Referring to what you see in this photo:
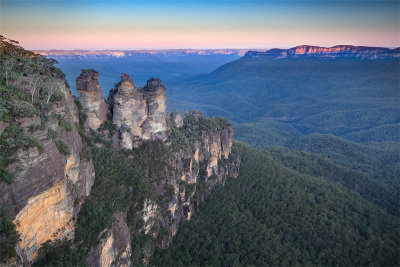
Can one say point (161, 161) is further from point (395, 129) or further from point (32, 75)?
point (395, 129)

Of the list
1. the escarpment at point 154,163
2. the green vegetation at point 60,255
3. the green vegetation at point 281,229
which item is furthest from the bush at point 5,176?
the green vegetation at point 281,229

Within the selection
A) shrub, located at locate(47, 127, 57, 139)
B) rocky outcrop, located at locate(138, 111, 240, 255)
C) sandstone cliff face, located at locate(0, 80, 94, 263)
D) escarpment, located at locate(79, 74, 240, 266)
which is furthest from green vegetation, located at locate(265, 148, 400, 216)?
shrub, located at locate(47, 127, 57, 139)

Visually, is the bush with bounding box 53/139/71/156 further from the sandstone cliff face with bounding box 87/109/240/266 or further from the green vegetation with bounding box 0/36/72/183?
the sandstone cliff face with bounding box 87/109/240/266

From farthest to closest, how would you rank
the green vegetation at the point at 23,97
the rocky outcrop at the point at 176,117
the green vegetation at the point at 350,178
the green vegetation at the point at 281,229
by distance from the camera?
the green vegetation at the point at 350,178 → the rocky outcrop at the point at 176,117 → the green vegetation at the point at 281,229 → the green vegetation at the point at 23,97

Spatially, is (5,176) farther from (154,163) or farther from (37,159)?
(154,163)

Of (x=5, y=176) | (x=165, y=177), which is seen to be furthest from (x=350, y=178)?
(x=5, y=176)

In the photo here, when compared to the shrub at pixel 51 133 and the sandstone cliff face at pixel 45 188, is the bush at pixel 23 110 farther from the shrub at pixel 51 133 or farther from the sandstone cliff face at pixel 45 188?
the shrub at pixel 51 133
